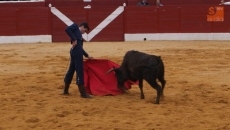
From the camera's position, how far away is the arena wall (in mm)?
19736

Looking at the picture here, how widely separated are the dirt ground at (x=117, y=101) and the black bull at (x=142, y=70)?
25 cm

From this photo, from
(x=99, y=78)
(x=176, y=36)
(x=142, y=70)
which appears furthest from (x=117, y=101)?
(x=176, y=36)

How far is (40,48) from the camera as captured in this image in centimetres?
1712

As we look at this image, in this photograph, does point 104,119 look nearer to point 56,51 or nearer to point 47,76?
point 47,76

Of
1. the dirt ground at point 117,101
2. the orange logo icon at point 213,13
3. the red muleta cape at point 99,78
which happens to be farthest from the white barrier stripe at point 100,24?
the red muleta cape at point 99,78

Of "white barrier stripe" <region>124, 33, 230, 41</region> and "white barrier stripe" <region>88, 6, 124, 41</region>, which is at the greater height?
"white barrier stripe" <region>88, 6, 124, 41</region>

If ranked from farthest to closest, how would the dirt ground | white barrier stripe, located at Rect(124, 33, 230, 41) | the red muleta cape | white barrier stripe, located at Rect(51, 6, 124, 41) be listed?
white barrier stripe, located at Rect(124, 33, 230, 41) → white barrier stripe, located at Rect(51, 6, 124, 41) → the red muleta cape → the dirt ground

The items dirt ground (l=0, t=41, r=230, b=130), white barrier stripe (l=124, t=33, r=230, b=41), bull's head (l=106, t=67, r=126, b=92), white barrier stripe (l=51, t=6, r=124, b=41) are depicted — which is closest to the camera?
dirt ground (l=0, t=41, r=230, b=130)

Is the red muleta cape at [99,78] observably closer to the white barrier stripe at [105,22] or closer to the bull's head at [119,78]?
the bull's head at [119,78]

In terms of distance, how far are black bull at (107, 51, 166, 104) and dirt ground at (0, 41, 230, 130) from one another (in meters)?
0.25

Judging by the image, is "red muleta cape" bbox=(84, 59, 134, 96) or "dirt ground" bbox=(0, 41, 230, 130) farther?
"red muleta cape" bbox=(84, 59, 134, 96)

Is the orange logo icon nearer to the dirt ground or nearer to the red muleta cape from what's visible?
the dirt ground

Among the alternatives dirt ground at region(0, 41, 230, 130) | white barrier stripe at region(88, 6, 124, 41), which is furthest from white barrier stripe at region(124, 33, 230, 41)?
dirt ground at region(0, 41, 230, 130)

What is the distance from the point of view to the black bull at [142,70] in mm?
7949
